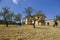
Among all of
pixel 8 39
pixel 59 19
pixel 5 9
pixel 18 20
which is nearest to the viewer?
pixel 8 39

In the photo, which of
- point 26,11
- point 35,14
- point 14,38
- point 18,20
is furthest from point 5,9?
point 18,20

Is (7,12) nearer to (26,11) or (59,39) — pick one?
(26,11)

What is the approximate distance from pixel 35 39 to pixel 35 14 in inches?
920

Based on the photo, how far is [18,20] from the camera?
8306 centimetres

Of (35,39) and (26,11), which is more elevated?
(26,11)

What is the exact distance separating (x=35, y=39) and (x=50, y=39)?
5.30 feet

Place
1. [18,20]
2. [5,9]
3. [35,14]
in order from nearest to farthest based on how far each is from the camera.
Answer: [35,14] < [5,9] < [18,20]

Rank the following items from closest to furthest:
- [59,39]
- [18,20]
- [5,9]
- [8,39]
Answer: [8,39], [59,39], [5,9], [18,20]

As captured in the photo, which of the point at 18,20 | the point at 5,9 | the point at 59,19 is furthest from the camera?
the point at 18,20

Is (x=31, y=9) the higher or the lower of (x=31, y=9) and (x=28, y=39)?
the higher

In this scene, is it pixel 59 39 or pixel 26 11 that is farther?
pixel 26 11

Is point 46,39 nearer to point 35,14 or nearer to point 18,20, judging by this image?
point 35,14

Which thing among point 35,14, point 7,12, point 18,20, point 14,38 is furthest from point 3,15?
point 18,20

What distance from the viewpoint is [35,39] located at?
49.5ft
